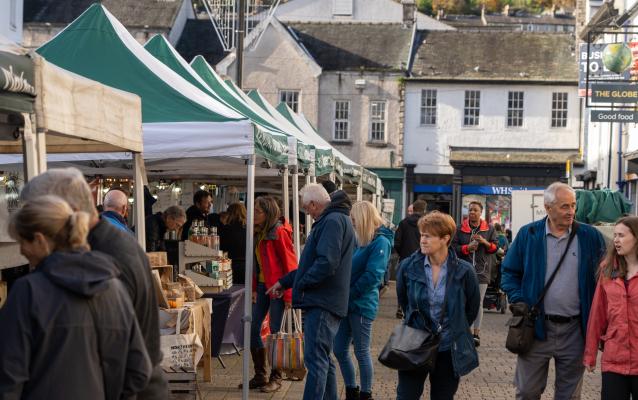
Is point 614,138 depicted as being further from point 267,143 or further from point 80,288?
point 80,288

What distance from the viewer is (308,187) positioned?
9492 mm

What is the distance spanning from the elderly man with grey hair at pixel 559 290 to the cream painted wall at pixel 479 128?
136ft

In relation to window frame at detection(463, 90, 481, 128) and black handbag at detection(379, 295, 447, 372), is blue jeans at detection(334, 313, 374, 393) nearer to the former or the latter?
black handbag at detection(379, 295, 447, 372)

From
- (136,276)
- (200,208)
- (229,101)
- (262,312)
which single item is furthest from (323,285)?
(200,208)

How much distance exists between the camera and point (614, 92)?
26.6 metres

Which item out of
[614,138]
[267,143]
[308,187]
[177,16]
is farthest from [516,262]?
[177,16]

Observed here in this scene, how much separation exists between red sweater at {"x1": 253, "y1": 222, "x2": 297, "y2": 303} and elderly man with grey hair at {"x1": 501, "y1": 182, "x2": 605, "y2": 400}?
356cm

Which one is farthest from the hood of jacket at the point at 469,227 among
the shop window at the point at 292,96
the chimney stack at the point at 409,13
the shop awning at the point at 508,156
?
the chimney stack at the point at 409,13

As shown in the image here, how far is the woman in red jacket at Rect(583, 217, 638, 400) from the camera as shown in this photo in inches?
279

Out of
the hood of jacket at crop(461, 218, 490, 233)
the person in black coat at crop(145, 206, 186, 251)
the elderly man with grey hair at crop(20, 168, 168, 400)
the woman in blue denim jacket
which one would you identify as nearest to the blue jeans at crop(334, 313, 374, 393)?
the woman in blue denim jacket

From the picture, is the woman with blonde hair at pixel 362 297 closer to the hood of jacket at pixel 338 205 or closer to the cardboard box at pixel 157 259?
the hood of jacket at pixel 338 205

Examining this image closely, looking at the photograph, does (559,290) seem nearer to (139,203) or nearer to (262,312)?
(139,203)

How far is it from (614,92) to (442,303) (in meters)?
20.2

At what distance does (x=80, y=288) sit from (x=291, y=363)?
273 inches
